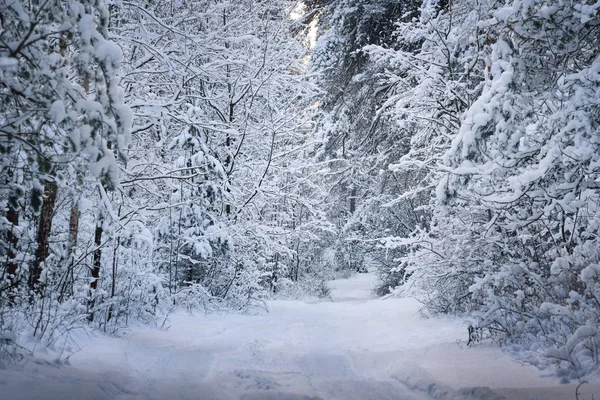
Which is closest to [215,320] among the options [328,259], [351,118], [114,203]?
[114,203]

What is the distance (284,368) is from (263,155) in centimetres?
746

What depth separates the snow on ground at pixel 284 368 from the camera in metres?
2.93

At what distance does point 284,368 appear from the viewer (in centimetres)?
414

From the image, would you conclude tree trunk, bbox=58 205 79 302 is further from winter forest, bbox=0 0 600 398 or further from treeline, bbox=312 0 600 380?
treeline, bbox=312 0 600 380

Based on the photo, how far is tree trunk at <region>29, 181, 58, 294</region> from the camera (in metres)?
4.69

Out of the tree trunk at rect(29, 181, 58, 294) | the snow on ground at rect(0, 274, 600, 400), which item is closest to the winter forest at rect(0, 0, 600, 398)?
the tree trunk at rect(29, 181, 58, 294)

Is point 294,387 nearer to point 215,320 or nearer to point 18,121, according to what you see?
point 18,121

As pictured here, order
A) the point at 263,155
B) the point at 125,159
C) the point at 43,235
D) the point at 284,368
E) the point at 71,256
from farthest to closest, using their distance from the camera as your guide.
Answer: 1. the point at 263,155
2. the point at 71,256
3. the point at 43,235
4. the point at 284,368
5. the point at 125,159

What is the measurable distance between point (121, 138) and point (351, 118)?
10.6m

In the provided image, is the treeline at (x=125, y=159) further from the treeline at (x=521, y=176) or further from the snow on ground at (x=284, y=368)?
the treeline at (x=521, y=176)

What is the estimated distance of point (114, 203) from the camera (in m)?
5.93

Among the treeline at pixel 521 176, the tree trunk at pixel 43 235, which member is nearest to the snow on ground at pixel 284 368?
the treeline at pixel 521 176

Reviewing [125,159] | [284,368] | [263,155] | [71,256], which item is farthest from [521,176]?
[263,155]

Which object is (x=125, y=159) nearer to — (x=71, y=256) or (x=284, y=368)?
(x=284, y=368)
